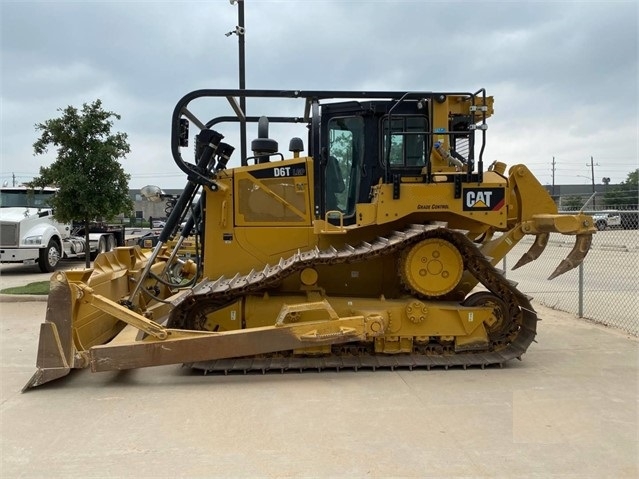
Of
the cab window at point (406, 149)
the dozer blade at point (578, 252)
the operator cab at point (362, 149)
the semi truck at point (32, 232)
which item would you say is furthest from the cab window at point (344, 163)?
the semi truck at point (32, 232)

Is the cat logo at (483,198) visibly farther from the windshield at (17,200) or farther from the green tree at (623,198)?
the windshield at (17,200)

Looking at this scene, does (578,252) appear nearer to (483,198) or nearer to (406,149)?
(483,198)

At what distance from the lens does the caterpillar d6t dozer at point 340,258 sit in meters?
4.85

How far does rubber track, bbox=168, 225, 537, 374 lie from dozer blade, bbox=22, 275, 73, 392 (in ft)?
3.21

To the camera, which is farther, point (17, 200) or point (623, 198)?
point (623, 198)

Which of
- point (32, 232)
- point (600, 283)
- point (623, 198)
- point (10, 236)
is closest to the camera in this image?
point (600, 283)

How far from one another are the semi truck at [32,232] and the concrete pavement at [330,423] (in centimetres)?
950

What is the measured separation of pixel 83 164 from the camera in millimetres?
10203

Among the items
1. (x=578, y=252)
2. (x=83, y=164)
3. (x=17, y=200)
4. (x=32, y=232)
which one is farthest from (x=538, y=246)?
(x=17, y=200)

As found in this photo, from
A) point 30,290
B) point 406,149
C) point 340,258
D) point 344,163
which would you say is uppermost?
point 406,149

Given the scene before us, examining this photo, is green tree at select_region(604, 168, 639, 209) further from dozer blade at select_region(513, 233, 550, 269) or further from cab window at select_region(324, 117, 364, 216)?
cab window at select_region(324, 117, 364, 216)

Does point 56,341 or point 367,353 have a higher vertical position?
point 56,341

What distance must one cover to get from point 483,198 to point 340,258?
5.88ft

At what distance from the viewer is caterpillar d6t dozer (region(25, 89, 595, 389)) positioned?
485cm
